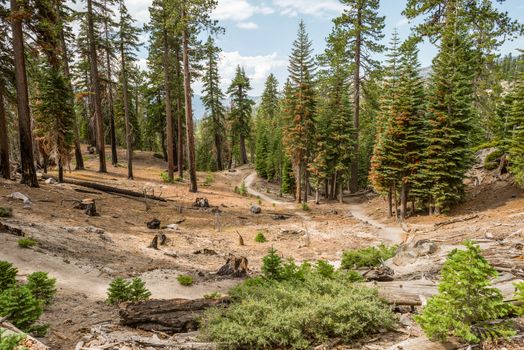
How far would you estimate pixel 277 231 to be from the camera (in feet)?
70.4

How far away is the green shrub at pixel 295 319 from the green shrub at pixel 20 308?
9.48 feet

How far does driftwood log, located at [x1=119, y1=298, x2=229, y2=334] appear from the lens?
22.4 ft

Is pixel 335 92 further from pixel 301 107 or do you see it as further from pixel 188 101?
pixel 188 101

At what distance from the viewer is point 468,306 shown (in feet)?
17.0

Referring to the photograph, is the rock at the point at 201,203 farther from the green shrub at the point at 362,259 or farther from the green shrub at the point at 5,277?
the green shrub at the point at 5,277

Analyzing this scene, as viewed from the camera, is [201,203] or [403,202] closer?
[403,202]

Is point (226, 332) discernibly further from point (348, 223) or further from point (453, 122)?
point (453, 122)

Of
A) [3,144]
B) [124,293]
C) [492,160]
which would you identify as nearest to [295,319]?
[124,293]

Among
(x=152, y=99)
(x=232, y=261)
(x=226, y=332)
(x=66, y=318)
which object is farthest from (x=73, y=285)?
(x=152, y=99)

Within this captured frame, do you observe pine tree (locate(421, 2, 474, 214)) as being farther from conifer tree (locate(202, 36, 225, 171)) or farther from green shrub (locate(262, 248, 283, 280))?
conifer tree (locate(202, 36, 225, 171))

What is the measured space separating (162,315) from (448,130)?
2193 cm

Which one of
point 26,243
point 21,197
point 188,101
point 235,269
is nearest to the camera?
point 26,243

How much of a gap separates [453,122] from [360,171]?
3014 centimetres

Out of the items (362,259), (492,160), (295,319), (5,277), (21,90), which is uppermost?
(21,90)
